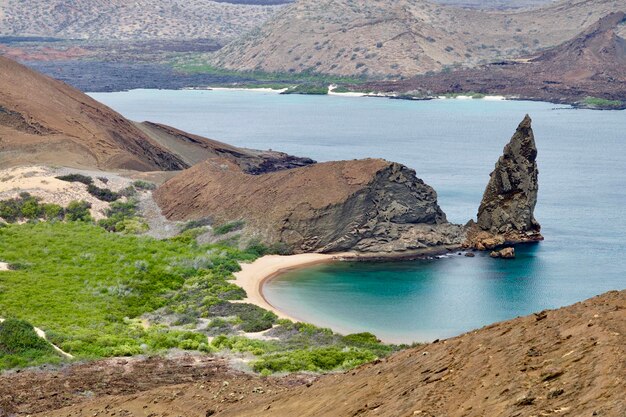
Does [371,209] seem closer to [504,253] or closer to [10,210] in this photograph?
[504,253]

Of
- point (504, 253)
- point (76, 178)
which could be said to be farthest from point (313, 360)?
point (76, 178)

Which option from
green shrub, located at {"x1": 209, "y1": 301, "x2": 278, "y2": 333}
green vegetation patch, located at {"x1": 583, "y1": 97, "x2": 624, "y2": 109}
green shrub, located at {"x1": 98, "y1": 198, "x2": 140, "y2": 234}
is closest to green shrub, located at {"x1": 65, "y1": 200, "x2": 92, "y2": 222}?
green shrub, located at {"x1": 98, "y1": 198, "x2": 140, "y2": 234}

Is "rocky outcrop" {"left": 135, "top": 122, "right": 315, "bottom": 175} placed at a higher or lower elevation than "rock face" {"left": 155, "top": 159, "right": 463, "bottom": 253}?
higher

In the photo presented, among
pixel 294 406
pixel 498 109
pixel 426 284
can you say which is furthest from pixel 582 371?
pixel 498 109

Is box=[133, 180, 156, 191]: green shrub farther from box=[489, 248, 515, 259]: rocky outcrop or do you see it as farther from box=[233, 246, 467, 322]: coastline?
box=[489, 248, 515, 259]: rocky outcrop

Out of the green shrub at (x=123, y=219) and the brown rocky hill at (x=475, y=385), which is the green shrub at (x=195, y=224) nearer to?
the green shrub at (x=123, y=219)

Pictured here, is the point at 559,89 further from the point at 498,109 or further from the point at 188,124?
the point at 188,124
